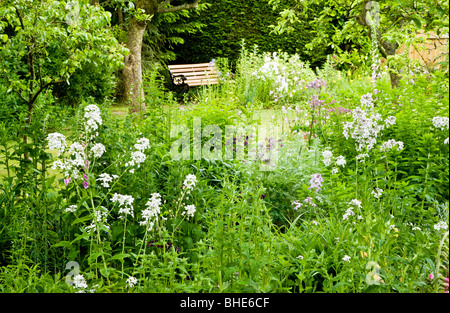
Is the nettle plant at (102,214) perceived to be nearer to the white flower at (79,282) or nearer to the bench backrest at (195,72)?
the white flower at (79,282)

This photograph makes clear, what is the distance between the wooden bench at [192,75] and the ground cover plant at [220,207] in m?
5.48

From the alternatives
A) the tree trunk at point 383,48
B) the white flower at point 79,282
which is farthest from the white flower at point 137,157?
the tree trunk at point 383,48

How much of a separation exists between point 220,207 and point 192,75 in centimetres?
809

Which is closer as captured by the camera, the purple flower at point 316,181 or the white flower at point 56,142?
the white flower at point 56,142

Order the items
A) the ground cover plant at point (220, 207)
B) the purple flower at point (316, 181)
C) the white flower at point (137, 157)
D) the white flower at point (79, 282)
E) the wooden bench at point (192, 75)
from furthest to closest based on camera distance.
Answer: the wooden bench at point (192, 75)
the purple flower at point (316, 181)
the white flower at point (137, 157)
the ground cover plant at point (220, 207)
the white flower at point (79, 282)

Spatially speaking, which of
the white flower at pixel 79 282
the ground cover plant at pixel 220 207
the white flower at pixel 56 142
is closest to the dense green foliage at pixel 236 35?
the ground cover plant at pixel 220 207

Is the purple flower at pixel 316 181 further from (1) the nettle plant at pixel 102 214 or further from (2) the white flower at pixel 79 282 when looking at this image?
(2) the white flower at pixel 79 282

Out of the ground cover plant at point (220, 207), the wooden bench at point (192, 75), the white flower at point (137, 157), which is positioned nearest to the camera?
the ground cover plant at point (220, 207)

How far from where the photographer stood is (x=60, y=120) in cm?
279

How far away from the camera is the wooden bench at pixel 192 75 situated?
30.0 ft

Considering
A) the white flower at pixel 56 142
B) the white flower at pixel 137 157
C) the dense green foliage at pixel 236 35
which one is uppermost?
the dense green foliage at pixel 236 35

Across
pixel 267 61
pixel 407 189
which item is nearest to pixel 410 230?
pixel 407 189

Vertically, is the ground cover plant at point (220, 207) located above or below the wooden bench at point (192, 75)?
below
